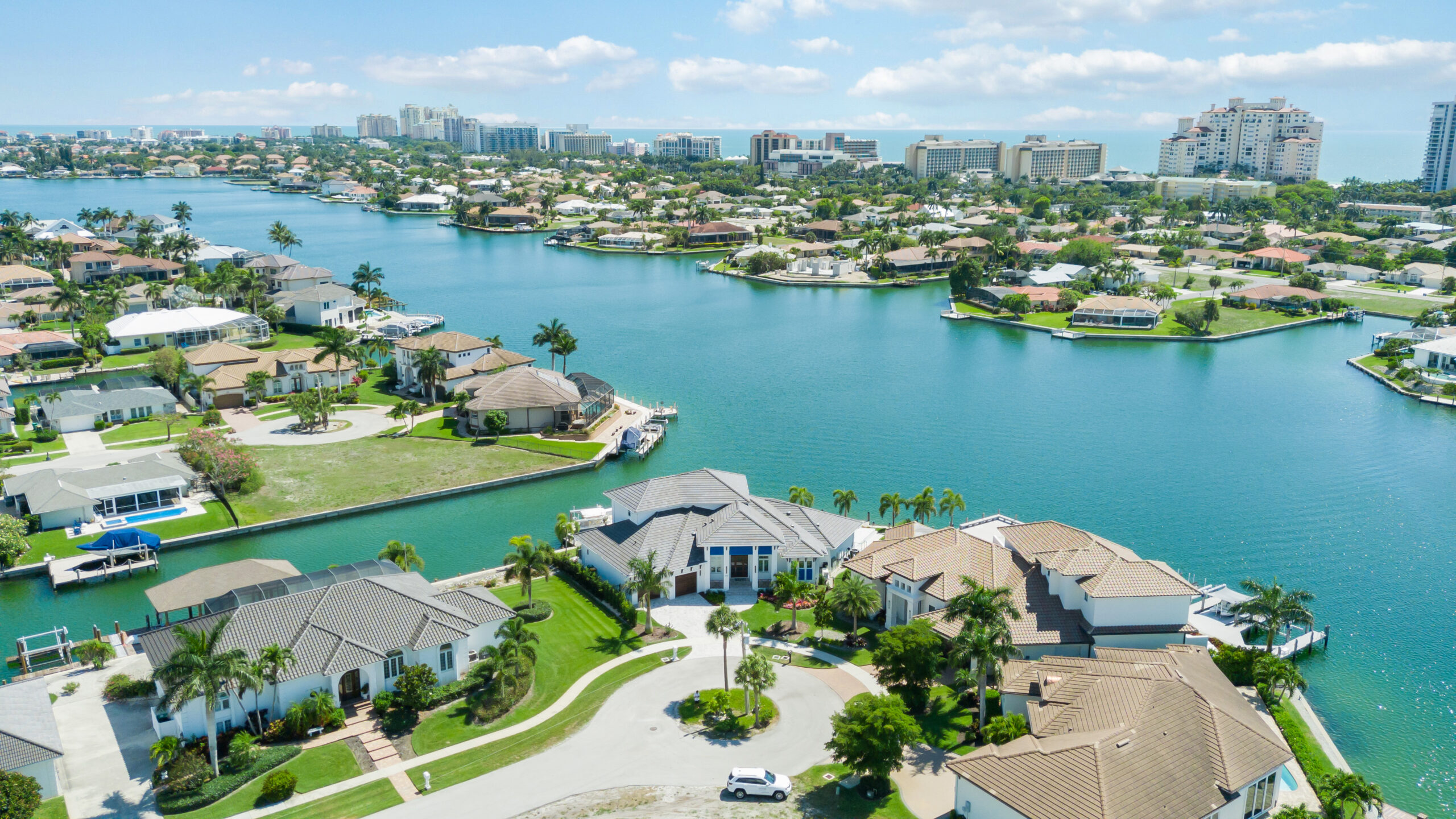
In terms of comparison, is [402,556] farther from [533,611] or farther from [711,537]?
[711,537]

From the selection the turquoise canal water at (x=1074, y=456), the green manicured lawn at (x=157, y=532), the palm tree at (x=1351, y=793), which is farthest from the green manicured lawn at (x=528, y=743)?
the green manicured lawn at (x=157, y=532)

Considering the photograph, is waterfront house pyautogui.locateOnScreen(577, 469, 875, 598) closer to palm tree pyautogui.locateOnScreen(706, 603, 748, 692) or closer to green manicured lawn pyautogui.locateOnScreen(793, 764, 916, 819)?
palm tree pyautogui.locateOnScreen(706, 603, 748, 692)

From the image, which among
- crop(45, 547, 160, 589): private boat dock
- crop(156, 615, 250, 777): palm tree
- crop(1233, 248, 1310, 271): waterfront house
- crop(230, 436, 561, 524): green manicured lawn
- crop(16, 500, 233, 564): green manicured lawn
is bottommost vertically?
crop(45, 547, 160, 589): private boat dock

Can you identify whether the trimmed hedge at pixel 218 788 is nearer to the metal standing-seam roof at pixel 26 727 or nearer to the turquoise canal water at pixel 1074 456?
the metal standing-seam roof at pixel 26 727

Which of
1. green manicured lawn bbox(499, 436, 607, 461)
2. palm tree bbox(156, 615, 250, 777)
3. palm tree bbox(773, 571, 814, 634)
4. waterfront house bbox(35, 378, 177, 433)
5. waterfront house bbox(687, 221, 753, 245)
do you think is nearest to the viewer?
palm tree bbox(156, 615, 250, 777)

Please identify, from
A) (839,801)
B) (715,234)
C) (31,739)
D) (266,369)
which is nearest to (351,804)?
(31,739)

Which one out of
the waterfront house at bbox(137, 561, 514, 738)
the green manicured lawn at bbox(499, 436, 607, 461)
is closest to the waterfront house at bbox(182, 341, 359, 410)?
the green manicured lawn at bbox(499, 436, 607, 461)

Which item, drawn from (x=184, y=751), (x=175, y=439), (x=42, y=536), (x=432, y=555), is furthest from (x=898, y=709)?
(x=175, y=439)

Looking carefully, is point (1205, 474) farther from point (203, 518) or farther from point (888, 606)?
point (203, 518)
